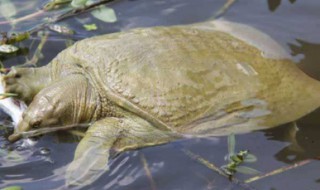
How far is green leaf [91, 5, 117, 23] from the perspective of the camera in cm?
385

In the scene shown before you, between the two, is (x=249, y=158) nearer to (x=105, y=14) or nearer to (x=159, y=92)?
(x=159, y=92)

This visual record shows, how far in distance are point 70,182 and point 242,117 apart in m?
0.94

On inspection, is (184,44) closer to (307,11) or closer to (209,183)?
(209,183)

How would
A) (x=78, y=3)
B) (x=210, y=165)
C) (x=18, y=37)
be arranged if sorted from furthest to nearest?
(x=78, y=3) < (x=18, y=37) < (x=210, y=165)

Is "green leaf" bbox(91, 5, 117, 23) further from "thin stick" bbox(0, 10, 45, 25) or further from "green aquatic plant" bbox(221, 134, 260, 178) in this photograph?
"green aquatic plant" bbox(221, 134, 260, 178)

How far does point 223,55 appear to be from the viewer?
9.83 ft

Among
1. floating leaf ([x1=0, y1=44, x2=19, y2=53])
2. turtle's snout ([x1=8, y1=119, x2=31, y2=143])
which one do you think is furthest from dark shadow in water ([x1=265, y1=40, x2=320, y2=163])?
floating leaf ([x1=0, y1=44, x2=19, y2=53])

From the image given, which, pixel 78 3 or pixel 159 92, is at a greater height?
pixel 78 3

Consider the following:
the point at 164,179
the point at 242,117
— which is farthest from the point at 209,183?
the point at 242,117

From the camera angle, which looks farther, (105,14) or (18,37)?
(105,14)

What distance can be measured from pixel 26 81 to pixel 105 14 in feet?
3.15

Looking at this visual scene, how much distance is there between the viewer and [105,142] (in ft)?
9.20

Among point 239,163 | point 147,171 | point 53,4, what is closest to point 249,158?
point 239,163

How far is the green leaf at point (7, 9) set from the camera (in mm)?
3971
